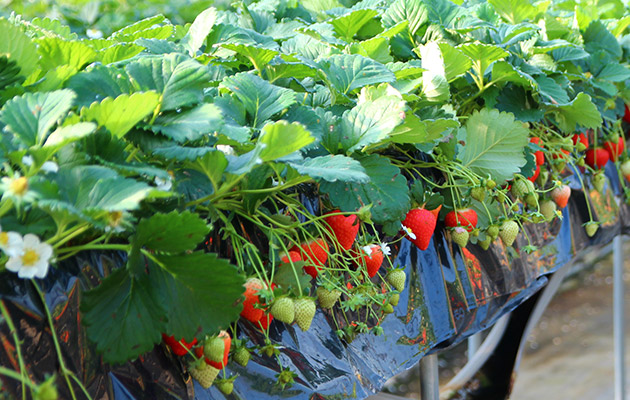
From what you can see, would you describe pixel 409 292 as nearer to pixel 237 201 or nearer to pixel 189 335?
pixel 237 201

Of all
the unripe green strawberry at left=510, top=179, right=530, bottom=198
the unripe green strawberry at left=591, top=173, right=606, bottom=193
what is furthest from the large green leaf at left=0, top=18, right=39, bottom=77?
the unripe green strawberry at left=591, top=173, right=606, bottom=193

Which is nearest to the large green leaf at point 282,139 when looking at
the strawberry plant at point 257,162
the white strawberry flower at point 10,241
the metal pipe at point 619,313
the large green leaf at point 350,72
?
the strawberry plant at point 257,162

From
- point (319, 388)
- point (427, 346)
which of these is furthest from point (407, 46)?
point (319, 388)

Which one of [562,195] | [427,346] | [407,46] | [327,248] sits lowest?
[427,346]

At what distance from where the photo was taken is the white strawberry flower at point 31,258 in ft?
1.72

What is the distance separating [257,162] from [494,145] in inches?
24.1

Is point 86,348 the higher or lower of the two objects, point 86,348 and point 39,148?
the lower

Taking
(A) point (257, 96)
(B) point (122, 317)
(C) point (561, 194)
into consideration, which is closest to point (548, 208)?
(C) point (561, 194)

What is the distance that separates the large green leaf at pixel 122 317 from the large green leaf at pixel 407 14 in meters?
0.81

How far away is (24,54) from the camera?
27.2 inches

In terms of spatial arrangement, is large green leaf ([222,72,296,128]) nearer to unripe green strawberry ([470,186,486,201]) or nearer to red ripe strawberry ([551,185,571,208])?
unripe green strawberry ([470,186,486,201])

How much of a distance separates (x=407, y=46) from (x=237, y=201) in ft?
2.13

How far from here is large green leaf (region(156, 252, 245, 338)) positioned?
579mm

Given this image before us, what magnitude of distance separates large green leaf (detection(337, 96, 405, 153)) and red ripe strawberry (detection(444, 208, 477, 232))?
34cm
